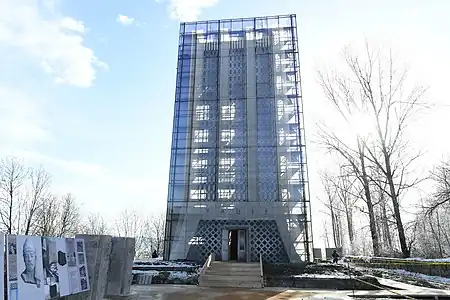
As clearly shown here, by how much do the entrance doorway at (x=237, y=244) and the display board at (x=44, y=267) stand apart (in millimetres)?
11736

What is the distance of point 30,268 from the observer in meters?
5.41

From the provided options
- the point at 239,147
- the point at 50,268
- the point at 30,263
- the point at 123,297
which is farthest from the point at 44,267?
the point at 239,147

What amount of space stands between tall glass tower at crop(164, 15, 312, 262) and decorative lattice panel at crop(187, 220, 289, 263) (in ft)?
0.19

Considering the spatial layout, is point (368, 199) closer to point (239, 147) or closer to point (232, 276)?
point (239, 147)

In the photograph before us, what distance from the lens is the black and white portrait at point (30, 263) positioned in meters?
5.28

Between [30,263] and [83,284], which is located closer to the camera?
[30,263]

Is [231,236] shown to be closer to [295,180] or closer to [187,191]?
[187,191]

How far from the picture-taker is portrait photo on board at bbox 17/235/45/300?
5105mm

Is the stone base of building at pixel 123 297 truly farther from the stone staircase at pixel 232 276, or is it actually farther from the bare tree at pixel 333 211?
the bare tree at pixel 333 211

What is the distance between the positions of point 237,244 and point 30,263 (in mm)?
14200

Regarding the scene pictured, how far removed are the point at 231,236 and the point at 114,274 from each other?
10.9 m

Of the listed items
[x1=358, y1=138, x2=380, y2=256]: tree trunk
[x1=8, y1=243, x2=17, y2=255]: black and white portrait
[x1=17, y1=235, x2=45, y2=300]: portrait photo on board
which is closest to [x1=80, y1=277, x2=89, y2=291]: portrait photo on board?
[x1=17, y1=235, x2=45, y2=300]: portrait photo on board

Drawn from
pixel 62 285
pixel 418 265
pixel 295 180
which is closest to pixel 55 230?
pixel 295 180

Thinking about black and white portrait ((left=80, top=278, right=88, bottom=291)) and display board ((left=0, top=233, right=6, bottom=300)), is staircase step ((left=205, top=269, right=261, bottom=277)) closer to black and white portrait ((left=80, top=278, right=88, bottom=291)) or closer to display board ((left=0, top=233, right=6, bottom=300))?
black and white portrait ((left=80, top=278, right=88, bottom=291))
